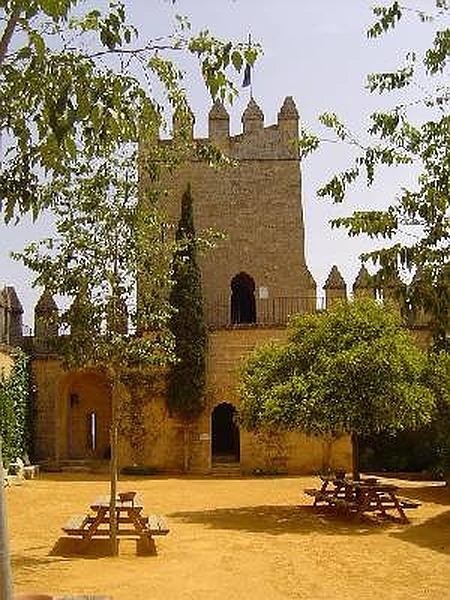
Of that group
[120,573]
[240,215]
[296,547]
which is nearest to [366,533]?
[296,547]

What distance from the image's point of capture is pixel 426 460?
87.5ft

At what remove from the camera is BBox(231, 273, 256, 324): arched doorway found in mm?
35375

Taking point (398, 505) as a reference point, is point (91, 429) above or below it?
above

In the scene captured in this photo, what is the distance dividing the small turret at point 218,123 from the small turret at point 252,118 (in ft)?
2.47

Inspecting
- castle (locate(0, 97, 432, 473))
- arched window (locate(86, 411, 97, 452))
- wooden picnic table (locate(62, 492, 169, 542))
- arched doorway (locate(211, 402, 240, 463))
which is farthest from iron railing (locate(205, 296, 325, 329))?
wooden picnic table (locate(62, 492, 169, 542))

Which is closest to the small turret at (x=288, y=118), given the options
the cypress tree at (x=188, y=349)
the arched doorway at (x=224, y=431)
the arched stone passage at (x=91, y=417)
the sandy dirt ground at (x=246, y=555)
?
the cypress tree at (x=188, y=349)

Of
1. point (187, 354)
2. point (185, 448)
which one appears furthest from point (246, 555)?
point (187, 354)

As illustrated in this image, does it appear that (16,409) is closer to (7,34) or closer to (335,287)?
(335,287)

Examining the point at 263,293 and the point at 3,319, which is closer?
the point at 3,319

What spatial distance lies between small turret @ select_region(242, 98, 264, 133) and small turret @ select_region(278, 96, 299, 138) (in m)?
0.83

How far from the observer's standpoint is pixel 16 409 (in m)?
28.1

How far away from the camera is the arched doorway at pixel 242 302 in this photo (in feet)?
116

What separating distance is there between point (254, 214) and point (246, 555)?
24.4 metres

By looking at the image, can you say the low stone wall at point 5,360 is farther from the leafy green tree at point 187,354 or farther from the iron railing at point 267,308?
the iron railing at point 267,308
